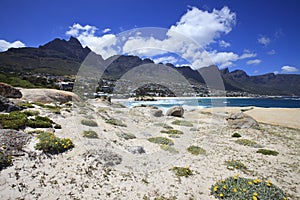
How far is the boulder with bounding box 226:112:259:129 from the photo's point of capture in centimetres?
2005

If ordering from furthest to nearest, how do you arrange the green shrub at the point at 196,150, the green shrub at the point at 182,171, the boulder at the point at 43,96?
1. the boulder at the point at 43,96
2. the green shrub at the point at 196,150
3. the green shrub at the point at 182,171

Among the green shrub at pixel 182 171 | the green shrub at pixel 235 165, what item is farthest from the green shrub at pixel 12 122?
the green shrub at pixel 235 165

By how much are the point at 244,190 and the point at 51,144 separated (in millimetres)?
9052

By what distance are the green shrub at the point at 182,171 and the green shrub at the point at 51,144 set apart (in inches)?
230

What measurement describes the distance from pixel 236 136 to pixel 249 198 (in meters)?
11.0

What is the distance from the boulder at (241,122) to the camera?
20.0 metres

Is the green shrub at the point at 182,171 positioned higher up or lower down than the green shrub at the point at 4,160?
lower down

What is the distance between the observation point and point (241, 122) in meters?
20.5

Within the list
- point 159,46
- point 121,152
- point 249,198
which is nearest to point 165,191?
point 249,198

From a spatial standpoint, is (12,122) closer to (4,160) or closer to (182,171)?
(4,160)

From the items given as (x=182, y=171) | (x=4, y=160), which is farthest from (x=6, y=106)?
(x=182, y=171)

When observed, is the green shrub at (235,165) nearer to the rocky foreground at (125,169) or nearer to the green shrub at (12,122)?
the rocky foreground at (125,169)

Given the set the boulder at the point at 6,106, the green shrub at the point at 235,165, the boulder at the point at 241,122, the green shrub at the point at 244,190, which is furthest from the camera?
the boulder at the point at 241,122

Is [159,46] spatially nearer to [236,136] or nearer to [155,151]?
[155,151]
